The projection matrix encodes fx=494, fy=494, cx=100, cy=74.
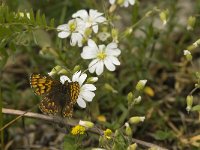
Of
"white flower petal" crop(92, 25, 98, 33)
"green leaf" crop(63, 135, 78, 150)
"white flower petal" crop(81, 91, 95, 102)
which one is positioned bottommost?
"green leaf" crop(63, 135, 78, 150)

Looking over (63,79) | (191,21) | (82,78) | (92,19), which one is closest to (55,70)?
(63,79)

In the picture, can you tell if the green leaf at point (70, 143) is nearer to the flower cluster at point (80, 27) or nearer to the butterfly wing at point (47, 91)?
the butterfly wing at point (47, 91)

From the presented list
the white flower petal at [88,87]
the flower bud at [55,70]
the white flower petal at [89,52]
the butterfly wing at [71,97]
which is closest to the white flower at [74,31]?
the white flower petal at [89,52]

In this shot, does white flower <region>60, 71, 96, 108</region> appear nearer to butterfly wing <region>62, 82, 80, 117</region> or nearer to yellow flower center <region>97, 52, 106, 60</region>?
butterfly wing <region>62, 82, 80, 117</region>

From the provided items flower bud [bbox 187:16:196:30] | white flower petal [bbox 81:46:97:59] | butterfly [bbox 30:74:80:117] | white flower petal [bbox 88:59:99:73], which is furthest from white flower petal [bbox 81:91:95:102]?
flower bud [bbox 187:16:196:30]

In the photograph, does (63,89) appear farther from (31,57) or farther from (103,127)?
(31,57)

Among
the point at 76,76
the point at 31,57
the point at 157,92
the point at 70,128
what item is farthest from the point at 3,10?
the point at 157,92
